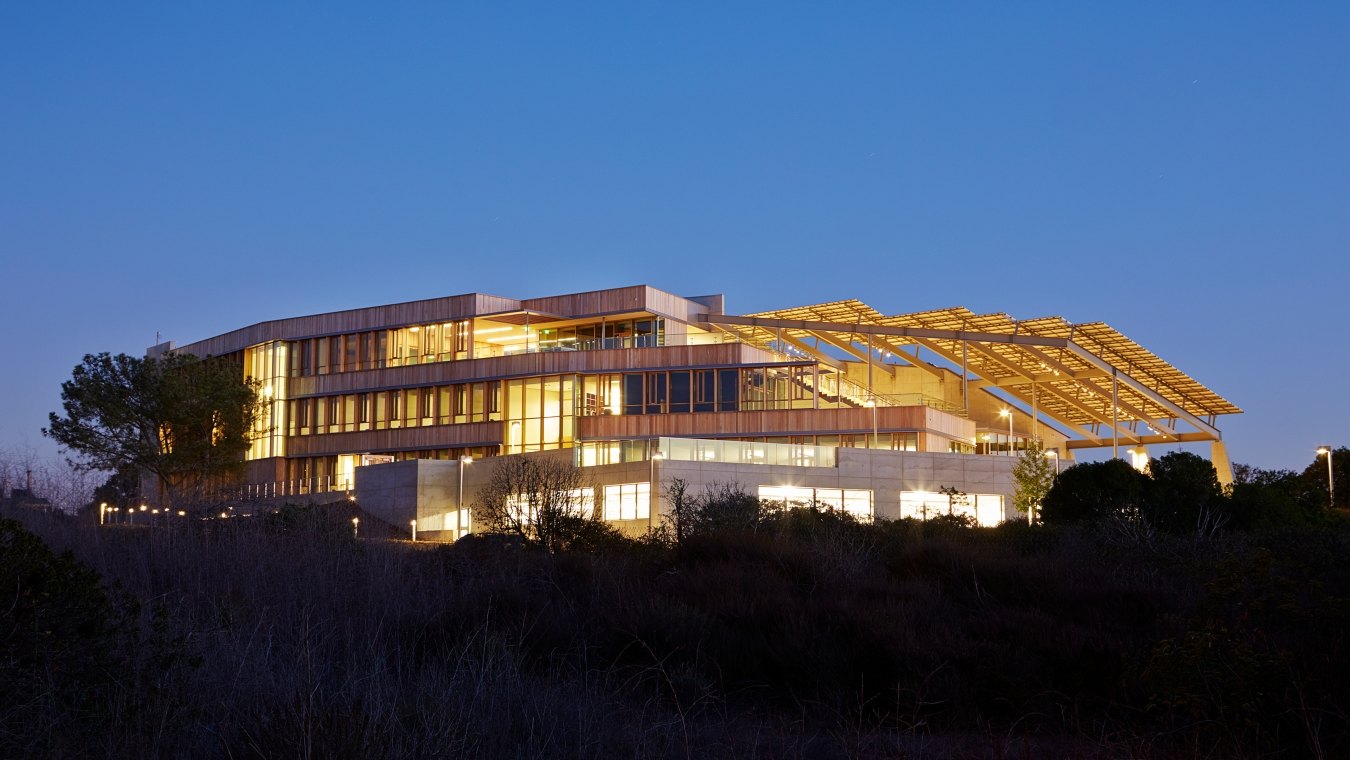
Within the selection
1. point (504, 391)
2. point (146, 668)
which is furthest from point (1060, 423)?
point (146, 668)

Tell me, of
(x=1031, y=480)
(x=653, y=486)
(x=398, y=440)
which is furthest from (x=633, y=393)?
(x=1031, y=480)

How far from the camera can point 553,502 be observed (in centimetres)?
2936

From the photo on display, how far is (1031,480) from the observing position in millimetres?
51844

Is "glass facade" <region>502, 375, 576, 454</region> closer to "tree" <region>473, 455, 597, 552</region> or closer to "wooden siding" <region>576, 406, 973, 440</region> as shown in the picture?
"wooden siding" <region>576, 406, 973, 440</region>

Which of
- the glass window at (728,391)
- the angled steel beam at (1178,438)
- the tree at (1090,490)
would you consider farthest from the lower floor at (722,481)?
the angled steel beam at (1178,438)

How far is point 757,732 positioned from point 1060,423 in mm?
65669

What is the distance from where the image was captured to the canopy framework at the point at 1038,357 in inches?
2295

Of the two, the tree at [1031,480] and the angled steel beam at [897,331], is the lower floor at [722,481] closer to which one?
the tree at [1031,480]

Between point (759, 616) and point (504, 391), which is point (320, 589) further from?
point (504, 391)

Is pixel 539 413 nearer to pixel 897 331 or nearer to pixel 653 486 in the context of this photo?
pixel 653 486

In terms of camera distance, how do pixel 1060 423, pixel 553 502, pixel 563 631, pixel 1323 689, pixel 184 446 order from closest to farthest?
pixel 1323 689 < pixel 563 631 < pixel 553 502 < pixel 184 446 < pixel 1060 423

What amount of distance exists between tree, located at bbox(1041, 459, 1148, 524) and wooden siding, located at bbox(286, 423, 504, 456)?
3069 centimetres

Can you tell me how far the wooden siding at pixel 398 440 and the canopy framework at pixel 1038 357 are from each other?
13000 millimetres

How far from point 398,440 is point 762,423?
61.1 feet
